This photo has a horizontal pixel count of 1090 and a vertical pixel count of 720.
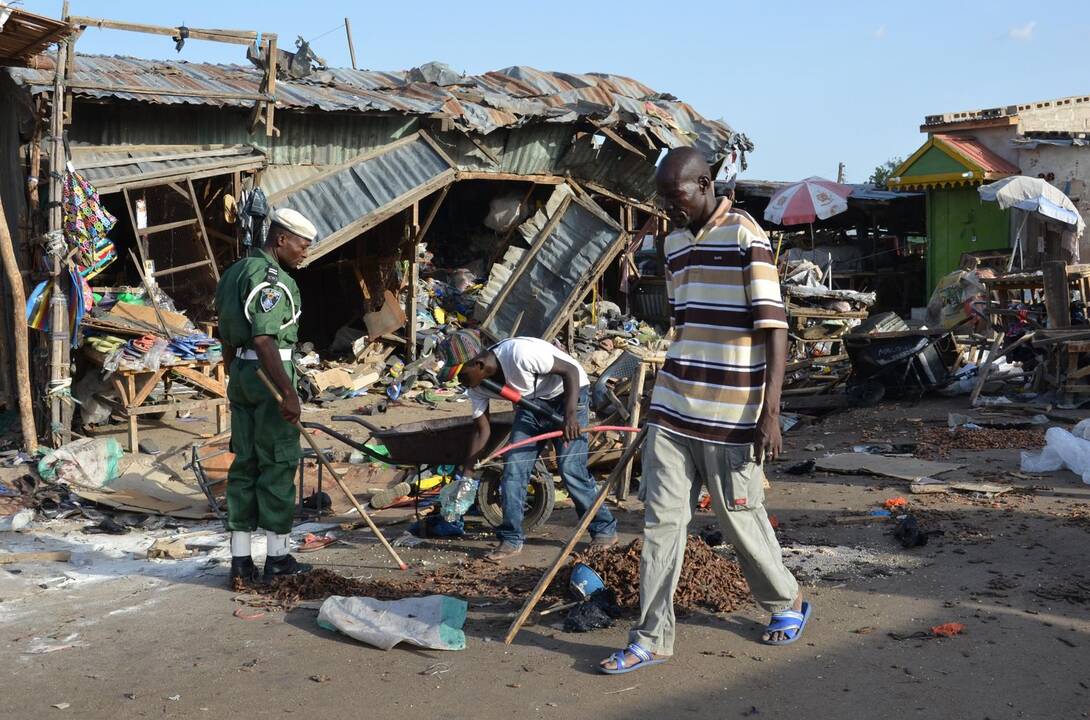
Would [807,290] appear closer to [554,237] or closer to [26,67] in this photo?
[554,237]

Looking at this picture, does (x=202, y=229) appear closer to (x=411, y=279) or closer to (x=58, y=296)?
(x=58, y=296)

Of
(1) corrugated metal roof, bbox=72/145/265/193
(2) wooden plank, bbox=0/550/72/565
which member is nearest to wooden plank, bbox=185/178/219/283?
(1) corrugated metal roof, bbox=72/145/265/193

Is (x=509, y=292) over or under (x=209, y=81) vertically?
under

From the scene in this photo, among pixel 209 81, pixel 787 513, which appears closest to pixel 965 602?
pixel 787 513

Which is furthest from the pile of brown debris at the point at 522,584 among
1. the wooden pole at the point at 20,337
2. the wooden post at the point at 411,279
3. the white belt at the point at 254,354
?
the wooden post at the point at 411,279

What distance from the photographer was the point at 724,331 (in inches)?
162

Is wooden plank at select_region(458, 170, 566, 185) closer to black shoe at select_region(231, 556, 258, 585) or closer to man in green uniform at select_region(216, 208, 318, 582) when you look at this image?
man in green uniform at select_region(216, 208, 318, 582)

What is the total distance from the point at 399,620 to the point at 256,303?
1848 millimetres

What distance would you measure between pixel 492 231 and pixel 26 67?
31.8ft

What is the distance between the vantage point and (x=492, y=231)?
18922 mm

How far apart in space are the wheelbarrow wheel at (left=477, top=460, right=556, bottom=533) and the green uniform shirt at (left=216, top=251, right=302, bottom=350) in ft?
5.63

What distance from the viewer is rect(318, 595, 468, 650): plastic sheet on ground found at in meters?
4.44

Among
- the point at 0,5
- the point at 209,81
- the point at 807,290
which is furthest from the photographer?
the point at 807,290

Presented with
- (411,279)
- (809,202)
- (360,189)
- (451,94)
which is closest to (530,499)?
(360,189)
